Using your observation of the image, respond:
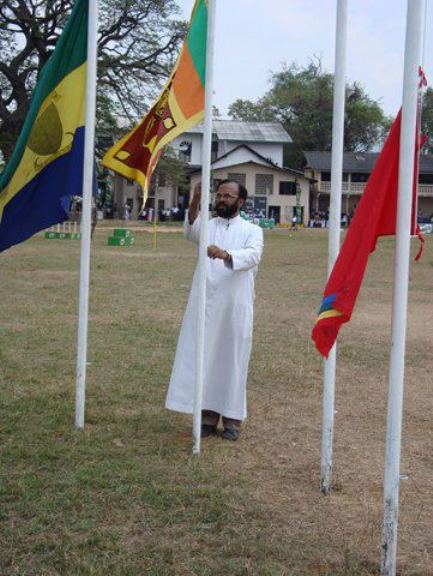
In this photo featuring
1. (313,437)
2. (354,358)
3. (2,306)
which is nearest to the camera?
(313,437)

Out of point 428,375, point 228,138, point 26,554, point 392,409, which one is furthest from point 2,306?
point 228,138

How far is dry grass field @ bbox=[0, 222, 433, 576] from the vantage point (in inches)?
159

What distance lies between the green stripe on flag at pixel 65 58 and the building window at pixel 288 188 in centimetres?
6268

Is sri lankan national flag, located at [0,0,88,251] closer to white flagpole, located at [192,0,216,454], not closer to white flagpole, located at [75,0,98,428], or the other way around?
white flagpole, located at [75,0,98,428]

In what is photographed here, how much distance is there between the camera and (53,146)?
6.01 m

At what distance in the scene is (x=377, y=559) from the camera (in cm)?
403

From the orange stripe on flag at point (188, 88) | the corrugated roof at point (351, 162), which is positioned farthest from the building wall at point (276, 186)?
the orange stripe on flag at point (188, 88)

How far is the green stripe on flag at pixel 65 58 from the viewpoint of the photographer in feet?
19.4

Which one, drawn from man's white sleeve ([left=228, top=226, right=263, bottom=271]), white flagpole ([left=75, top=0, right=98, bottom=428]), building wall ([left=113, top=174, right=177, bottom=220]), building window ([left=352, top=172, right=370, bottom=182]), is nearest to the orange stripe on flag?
white flagpole ([left=75, top=0, right=98, bottom=428])

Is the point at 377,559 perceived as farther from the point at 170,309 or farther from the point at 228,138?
the point at 228,138

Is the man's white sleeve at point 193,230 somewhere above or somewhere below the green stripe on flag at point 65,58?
below

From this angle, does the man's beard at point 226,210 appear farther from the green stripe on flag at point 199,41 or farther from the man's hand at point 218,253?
the green stripe on flag at point 199,41

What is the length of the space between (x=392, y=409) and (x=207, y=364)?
244 cm

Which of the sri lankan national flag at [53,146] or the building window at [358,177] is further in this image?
the building window at [358,177]
